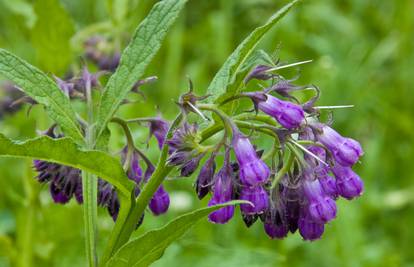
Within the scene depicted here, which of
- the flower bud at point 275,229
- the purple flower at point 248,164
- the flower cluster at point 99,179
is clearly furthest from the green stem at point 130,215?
the flower bud at point 275,229

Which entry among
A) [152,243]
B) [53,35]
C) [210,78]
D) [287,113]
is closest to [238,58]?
[287,113]

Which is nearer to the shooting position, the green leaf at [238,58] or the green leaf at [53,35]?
the green leaf at [238,58]

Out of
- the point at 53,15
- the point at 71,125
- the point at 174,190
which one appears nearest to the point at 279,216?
the point at 71,125

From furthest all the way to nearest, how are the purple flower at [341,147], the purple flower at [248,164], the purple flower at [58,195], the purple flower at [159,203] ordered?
the purple flower at [58,195], the purple flower at [159,203], the purple flower at [341,147], the purple flower at [248,164]

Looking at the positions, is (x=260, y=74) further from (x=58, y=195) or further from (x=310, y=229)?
(x=58, y=195)

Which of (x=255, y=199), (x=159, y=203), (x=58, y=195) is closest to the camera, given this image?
(x=255, y=199)

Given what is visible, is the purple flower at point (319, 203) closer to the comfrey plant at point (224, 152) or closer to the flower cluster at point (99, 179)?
the comfrey plant at point (224, 152)
